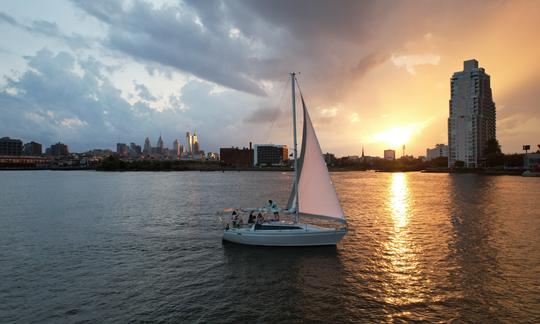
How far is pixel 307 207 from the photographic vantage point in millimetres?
31938

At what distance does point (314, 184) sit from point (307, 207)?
242 cm

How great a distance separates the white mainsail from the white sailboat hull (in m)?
1.54

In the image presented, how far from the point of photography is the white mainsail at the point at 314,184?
102 ft

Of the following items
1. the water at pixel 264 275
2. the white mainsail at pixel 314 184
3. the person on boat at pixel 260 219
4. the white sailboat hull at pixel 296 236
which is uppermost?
the white mainsail at pixel 314 184

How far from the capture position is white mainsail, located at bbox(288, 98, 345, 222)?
31141 millimetres

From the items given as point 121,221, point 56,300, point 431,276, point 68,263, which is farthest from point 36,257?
point 431,276

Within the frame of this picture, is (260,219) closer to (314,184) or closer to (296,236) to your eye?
(296,236)

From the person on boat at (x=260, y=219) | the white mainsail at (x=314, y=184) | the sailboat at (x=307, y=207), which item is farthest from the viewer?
the person on boat at (x=260, y=219)

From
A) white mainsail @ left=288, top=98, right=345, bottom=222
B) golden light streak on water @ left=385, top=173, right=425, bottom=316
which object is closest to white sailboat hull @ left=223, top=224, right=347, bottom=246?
white mainsail @ left=288, top=98, right=345, bottom=222

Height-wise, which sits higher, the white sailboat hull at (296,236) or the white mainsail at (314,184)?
the white mainsail at (314,184)

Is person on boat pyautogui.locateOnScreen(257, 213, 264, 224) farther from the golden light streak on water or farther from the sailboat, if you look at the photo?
the golden light streak on water

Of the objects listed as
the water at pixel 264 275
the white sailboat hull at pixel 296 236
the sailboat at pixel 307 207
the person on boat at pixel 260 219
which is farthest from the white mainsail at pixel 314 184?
the person on boat at pixel 260 219

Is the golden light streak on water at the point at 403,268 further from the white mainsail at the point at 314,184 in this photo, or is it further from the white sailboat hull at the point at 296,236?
the white mainsail at the point at 314,184

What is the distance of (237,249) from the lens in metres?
31.7
